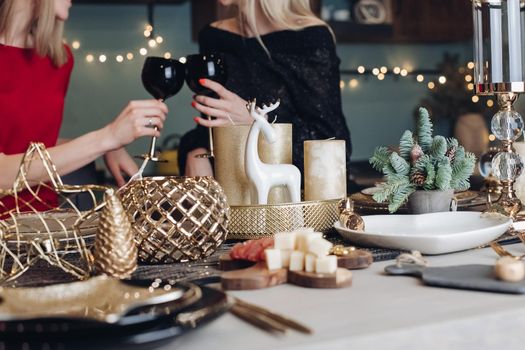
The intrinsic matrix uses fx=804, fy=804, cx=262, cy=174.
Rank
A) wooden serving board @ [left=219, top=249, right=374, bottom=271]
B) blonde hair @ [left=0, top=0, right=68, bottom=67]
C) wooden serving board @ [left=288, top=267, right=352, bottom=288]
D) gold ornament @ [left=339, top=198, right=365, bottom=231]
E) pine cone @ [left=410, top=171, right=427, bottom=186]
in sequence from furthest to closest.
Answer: blonde hair @ [left=0, top=0, right=68, bottom=67]
pine cone @ [left=410, top=171, right=427, bottom=186]
gold ornament @ [left=339, top=198, right=365, bottom=231]
wooden serving board @ [left=219, top=249, right=374, bottom=271]
wooden serving board @ [left=288, top=267, right=352, bottom=288]

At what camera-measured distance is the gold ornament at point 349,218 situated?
4.05ft

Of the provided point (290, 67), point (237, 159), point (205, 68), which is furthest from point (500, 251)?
point (290, 67)

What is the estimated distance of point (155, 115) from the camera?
1.60m

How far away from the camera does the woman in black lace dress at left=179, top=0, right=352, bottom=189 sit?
100 inches

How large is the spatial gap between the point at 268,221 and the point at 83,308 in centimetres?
51

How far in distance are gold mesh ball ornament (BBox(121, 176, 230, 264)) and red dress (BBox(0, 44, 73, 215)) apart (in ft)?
4.48

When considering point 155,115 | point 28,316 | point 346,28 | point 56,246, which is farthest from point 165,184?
point 346,28

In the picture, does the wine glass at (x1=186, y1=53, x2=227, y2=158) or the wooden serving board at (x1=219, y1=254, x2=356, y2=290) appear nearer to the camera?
the wooden serving board at (x1=219, y1=254, x2=356, y2=290)

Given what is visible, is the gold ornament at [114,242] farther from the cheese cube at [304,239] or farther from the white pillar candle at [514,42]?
the white pillar candle at [514,42]

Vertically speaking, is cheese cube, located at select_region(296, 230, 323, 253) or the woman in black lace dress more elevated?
the woman in black lace dress

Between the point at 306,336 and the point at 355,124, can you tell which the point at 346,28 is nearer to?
the point at 355,124

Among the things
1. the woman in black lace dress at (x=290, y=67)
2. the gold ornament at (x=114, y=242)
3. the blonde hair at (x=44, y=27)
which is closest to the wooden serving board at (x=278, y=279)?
the gold ornament at (x=114, y=242)

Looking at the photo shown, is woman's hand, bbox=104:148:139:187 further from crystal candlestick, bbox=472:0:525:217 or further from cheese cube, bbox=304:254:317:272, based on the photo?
cheese cube, bbox=304:254:317:272

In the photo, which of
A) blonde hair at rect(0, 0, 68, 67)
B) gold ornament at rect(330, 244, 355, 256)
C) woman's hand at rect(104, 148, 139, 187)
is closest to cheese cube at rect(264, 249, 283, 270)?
gold ornament at rect(330, 244, 355, 256)
